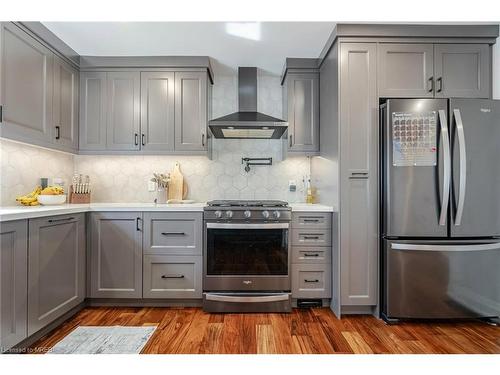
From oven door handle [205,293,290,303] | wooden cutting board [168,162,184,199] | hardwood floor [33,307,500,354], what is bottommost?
hardwood floor [33,307,500,354]

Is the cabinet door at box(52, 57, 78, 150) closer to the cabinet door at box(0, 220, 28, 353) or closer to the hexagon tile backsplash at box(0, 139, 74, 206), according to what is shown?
the hexagon tile backsplash at box(0, 139, 74, 206)

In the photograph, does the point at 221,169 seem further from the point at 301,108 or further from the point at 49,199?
the point at 49,199

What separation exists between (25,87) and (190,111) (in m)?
1.30

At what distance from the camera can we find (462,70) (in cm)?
230

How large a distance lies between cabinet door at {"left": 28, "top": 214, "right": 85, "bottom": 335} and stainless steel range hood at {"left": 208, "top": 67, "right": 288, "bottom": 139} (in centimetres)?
151

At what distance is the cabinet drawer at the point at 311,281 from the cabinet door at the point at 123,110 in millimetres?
1973

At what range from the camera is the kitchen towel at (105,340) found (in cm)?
180

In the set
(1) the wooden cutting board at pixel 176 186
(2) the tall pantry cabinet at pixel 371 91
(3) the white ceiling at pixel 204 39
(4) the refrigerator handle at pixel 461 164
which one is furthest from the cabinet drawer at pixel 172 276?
(4) the refrigerator handle at pixel 461 164

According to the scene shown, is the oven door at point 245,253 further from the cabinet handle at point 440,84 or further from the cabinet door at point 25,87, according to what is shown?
the cabinet handle at point 440,84

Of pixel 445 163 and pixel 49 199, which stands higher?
pixel 445 163

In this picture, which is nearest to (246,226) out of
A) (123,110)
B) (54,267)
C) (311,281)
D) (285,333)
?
(311,281)

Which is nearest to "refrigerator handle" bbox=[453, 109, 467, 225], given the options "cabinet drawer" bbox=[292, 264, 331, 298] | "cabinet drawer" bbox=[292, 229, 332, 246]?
"cabinet drawer" bbox=[292, 229, 332, 246]

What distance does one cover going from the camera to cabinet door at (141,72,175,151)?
2818 mm

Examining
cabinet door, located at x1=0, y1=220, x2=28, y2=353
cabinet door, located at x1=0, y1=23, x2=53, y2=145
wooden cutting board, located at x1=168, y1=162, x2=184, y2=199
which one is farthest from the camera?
wooden cutting board, located at x1=168, y1=162, x2=184, y2=199
